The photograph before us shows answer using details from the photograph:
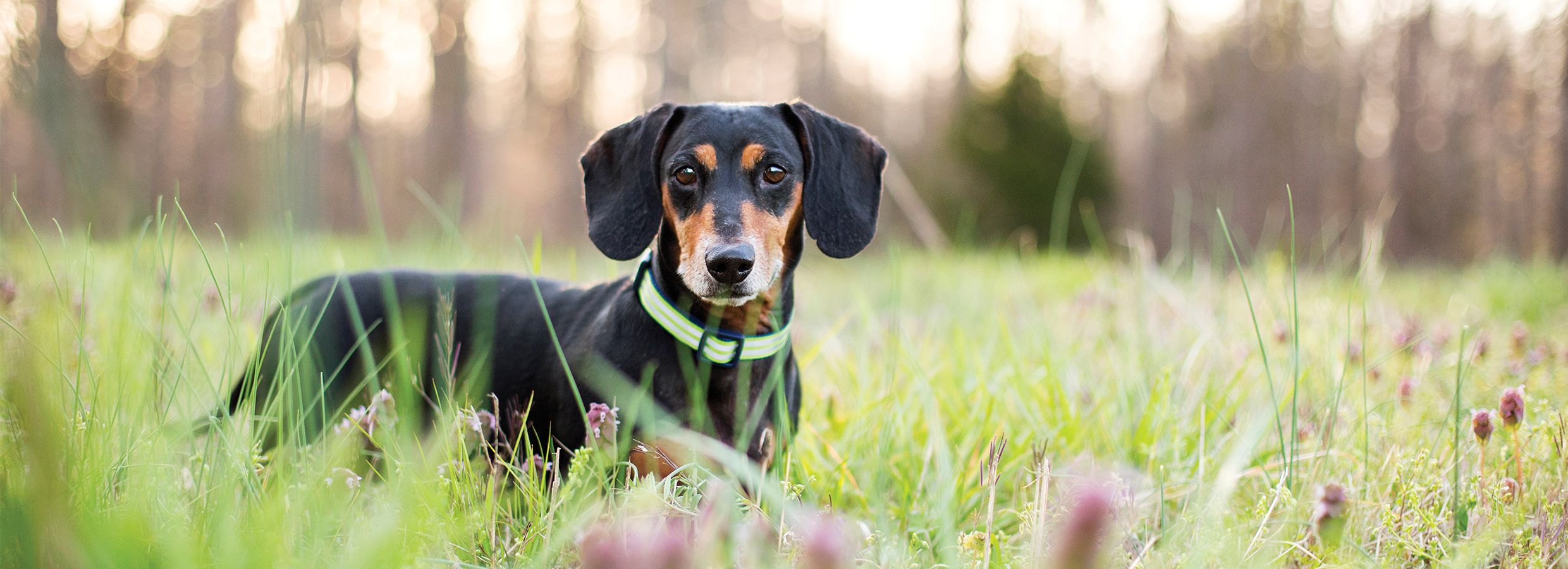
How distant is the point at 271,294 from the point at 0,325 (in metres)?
0.46

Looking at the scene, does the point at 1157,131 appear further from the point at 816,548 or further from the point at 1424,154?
the point at 816,548

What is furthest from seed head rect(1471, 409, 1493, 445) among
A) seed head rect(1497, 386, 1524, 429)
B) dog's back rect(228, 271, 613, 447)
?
dog's back rect(228, 271, 613, 447)

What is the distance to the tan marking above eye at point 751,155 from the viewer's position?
239 cm

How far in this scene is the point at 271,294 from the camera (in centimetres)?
179

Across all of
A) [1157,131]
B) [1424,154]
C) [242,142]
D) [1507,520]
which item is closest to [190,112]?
[1157,131]

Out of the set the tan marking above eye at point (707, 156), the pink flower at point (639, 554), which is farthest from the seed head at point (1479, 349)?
the pink flower at point (639, 554)

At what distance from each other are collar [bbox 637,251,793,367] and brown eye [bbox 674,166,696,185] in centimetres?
26

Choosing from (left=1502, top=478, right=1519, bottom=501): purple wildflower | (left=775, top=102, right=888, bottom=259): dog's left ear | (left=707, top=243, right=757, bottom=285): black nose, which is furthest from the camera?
(left=775, top=102, right=888, bottom=259): dog's left ear

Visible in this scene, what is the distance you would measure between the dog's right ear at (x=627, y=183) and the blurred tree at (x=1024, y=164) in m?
11.2

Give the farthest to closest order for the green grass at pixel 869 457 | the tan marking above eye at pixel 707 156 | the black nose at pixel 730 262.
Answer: the tan marking above eye at pixel 707 156, the black nose at pixel 730 262, the green grass at pixel 869 457

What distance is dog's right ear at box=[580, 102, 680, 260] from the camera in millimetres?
2438

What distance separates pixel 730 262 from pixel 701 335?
0.26 metres

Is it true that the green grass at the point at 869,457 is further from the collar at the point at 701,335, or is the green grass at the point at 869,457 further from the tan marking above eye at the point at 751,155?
the tan marking above eye at the point at 751,155

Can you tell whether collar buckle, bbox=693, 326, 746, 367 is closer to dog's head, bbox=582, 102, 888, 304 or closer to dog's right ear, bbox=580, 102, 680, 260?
dog's head, bbox=582, 102, 888, 304
